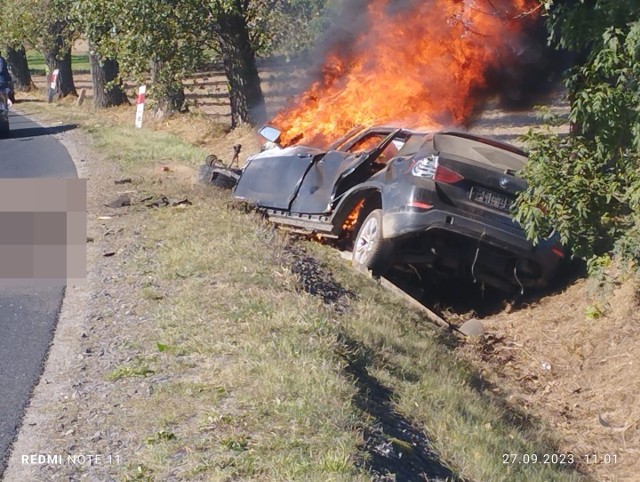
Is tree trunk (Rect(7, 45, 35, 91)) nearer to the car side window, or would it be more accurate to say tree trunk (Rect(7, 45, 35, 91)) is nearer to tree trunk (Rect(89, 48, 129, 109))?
tree trunk (Rect(89, 48, 129, 109))

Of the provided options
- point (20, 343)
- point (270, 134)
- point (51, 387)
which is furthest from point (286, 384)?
point (270, 134)

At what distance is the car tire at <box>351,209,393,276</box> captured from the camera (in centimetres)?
970

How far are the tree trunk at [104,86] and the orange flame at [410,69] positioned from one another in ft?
51.9

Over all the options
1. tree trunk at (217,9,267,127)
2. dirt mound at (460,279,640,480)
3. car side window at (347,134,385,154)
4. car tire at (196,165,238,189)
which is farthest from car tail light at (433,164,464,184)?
tree trunk at (217,9,267,127)

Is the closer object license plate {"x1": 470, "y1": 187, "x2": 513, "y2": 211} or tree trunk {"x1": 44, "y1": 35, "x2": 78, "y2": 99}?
license plate {"x1": 470, "y1": 187, "x2": 513, "y2": 211}

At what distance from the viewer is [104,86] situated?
32.3 m

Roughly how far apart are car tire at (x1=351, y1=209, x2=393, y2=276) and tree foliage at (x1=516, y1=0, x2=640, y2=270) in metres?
1.83

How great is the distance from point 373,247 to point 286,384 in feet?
13.4

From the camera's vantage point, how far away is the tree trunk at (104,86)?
32094 millimetres

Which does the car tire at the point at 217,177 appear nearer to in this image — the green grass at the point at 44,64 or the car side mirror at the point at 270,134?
the car side mirror at the point at 270,134

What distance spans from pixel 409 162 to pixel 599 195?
7.52 feet

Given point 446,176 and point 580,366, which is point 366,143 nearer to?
point 446,176

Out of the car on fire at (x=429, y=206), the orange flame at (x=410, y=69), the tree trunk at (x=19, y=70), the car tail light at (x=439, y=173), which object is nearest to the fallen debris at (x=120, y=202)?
the orange flame at (x=410, y=69)

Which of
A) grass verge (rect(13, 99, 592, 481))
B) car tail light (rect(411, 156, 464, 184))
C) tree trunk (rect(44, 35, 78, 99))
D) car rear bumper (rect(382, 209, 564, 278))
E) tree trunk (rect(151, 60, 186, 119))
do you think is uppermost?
car tail light (rect(411, 156, 464, 184))
